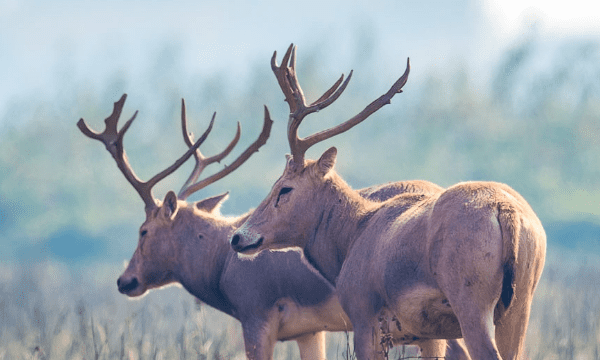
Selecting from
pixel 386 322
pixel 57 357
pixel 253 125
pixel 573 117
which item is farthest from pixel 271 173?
pixel 386 322

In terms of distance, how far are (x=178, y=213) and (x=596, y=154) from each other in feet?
95.2

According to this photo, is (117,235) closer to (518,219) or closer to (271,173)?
(271,173)

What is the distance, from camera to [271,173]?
3762cm

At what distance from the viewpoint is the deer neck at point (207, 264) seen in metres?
8.05

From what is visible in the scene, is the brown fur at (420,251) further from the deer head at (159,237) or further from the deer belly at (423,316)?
the deer head at (159,237)

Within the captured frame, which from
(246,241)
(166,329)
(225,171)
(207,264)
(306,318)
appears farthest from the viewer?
(166,329)

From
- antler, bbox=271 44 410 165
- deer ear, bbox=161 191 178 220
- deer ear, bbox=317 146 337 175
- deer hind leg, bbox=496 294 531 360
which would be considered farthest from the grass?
antler, bbox=271 44 410 165

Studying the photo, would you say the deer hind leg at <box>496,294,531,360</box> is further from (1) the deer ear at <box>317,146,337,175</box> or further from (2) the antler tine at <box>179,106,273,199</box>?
(2) the antler tine at <box>179,106,273,199</box>

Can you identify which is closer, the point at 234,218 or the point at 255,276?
the point at 255,276

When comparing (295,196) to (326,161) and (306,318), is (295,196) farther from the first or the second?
(306,318)

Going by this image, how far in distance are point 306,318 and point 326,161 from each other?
1663 millimetres

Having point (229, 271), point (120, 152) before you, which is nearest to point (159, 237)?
point (229, 271)

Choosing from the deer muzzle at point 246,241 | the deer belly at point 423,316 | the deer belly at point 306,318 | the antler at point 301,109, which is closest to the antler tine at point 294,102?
the antler at point 301,109

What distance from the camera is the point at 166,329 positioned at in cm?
1230
